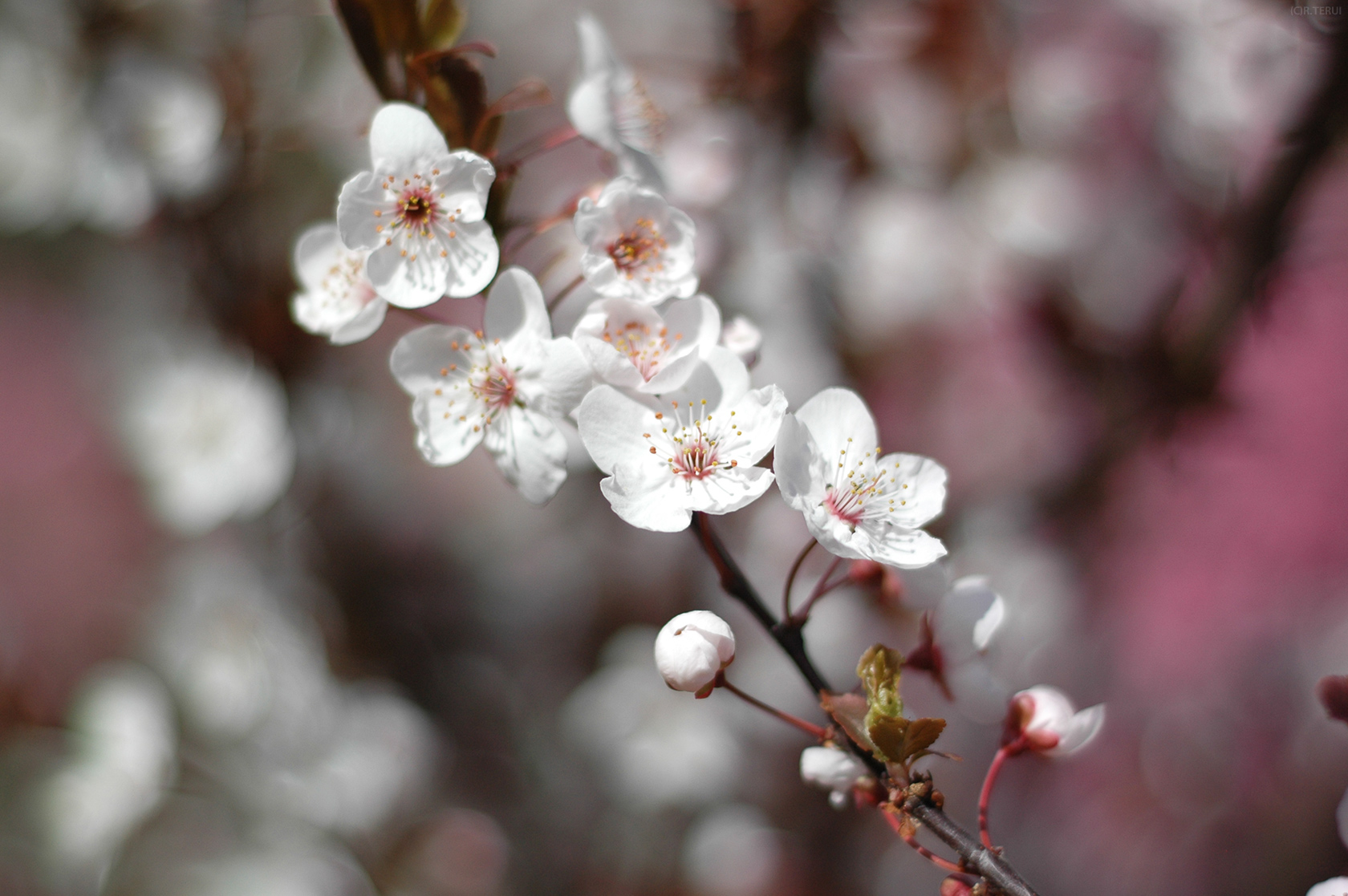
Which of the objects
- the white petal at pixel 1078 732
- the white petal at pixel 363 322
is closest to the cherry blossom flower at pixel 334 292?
the white petal at pixel 363 322

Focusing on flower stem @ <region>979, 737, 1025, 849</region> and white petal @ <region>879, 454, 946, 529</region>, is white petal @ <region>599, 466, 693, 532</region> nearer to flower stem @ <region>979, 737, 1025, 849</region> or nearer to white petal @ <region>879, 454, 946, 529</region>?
white petal @ <region>879, 454, 946, 529</region>

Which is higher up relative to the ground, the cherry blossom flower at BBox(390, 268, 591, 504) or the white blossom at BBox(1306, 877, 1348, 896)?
the cherry blossom flower at BBox(390, 268, 591, 504)

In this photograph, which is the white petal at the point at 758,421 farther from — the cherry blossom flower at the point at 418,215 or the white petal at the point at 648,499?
the cherry blossom flower at the point at 418,215

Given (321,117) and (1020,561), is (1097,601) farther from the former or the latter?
(321,117)

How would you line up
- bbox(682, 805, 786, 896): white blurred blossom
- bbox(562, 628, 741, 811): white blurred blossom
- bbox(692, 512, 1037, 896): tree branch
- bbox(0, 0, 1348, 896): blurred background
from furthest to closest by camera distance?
1. bbox(682, 805, 786, 896): white blurred blossom
2. bbox(562, 628, 741, 811): white blurred blossom
3. bbox(0, 0, 1348, 896): blurred background
4. bbox(692, 512, 1037, 896): tree branch

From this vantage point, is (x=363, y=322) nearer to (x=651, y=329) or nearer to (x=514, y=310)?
(x=514, y=310)

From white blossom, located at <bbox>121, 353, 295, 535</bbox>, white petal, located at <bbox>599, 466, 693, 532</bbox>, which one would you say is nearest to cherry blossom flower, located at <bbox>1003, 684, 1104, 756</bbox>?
white petal, located at <bbox>599, 466, 693, 532</bbox>
